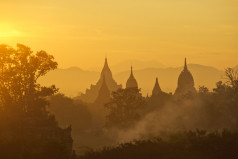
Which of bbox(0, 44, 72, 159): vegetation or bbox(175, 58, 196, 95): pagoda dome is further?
bbox(175, 58, 196, 95): pagoda dome

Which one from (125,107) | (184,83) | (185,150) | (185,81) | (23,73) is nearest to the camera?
(185,150)

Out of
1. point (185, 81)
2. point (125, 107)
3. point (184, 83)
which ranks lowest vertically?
point (125, 107)

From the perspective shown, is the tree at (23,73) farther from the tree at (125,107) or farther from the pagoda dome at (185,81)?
the pagoda dome at (185,81)

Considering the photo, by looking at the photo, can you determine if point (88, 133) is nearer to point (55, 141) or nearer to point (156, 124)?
point (156, 124)

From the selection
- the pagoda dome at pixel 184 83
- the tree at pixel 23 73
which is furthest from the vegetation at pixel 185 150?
the pagoda dome at pixel 184 83

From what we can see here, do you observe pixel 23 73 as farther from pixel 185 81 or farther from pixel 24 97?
pixel 185 81

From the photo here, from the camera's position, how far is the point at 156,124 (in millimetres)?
74938

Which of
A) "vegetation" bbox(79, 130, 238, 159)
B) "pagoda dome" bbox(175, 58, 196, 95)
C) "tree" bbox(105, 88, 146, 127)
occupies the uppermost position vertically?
"pagoda dome" bbox(175, 58, 196, 95)

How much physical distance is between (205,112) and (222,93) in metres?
4.23

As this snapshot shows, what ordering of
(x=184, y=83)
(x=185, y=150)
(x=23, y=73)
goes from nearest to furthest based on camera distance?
(x=185, y=150) < (x=23, y=73) < (x=184, y=83)

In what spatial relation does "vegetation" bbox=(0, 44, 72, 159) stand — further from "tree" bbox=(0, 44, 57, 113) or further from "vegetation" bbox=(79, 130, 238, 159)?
"vegetation" bbox=(79, 130, 238, 159)

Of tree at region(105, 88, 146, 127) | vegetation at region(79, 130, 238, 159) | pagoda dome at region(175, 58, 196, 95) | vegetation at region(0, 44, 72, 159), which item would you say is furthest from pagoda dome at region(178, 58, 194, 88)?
vegetation at region(79, 130, 238, 159)

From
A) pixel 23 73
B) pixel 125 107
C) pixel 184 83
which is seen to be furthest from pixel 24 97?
pixel 184 83

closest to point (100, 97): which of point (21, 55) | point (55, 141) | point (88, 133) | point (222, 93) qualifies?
point (88, 133)
